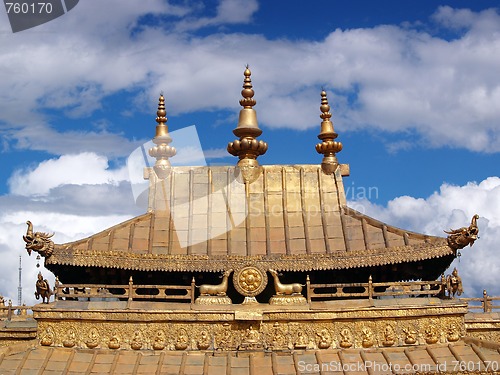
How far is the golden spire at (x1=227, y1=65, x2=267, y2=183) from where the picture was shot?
2364 cm

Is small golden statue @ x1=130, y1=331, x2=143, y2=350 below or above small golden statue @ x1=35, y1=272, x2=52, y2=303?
below

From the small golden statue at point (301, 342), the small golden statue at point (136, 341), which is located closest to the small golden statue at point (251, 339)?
the small golden statue at point (301, 342)

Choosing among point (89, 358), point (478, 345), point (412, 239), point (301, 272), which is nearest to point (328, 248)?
point (301, 272)

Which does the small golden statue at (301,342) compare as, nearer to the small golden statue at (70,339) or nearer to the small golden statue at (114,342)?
the small golden statue at (114,342)

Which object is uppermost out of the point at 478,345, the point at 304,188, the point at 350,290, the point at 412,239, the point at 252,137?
the point at 252,137

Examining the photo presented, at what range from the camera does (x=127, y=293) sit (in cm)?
2048

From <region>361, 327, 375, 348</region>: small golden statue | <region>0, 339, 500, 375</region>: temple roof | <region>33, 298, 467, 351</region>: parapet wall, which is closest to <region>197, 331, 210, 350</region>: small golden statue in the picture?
<region>33, 298, 467, 351</region>: parapet wall

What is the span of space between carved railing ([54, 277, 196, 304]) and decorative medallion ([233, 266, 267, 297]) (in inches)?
47.5

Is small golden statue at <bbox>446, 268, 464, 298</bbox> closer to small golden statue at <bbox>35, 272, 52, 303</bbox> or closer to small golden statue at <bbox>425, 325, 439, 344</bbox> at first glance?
small golden statue at <bbox>425, 325, 439, 344</bbox>

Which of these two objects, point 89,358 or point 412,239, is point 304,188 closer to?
point 412,239

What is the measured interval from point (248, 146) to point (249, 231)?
9.86 ft

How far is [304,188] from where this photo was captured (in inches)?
919

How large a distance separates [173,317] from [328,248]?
4.76 metres

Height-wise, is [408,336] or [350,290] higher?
[350,290]
